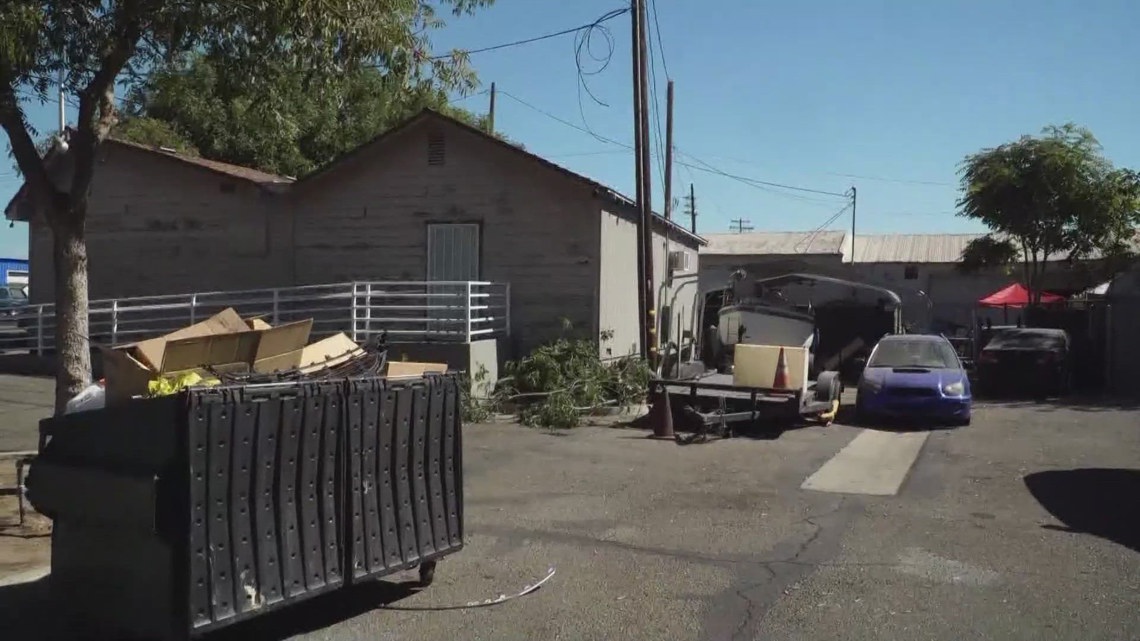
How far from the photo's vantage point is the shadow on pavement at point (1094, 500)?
8398 millimetres

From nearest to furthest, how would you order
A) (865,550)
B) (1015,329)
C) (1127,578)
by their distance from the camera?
(1127,578), (865,550), (1015,329)

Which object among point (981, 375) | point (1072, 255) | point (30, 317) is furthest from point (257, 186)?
point (1072, 255)

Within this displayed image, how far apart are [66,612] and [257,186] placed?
15539 mm

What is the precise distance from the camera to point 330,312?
19859mm

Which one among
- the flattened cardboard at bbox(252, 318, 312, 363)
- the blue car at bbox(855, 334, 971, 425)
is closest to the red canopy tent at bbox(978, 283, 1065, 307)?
the blue car at bbox(855, 334, 971, 425)

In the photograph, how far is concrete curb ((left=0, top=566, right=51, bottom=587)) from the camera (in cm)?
686

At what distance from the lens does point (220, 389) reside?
5078 millimetres

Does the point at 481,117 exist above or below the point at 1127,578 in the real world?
above

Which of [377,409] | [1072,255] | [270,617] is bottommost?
[270,617]

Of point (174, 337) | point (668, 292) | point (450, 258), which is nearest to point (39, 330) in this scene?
point (450, 258)

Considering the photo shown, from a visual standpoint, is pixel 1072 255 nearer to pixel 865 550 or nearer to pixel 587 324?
pixel 587 324

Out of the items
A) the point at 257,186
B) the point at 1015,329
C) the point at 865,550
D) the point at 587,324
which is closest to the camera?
the point at 865,550

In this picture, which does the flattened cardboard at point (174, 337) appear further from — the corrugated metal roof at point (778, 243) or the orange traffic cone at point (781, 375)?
the corrugated metal roof at point (778, 243)

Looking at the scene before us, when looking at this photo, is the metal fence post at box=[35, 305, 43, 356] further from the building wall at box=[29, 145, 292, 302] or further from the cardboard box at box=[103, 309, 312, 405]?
the cardboard box at box=[103, 309, 312, 405]
